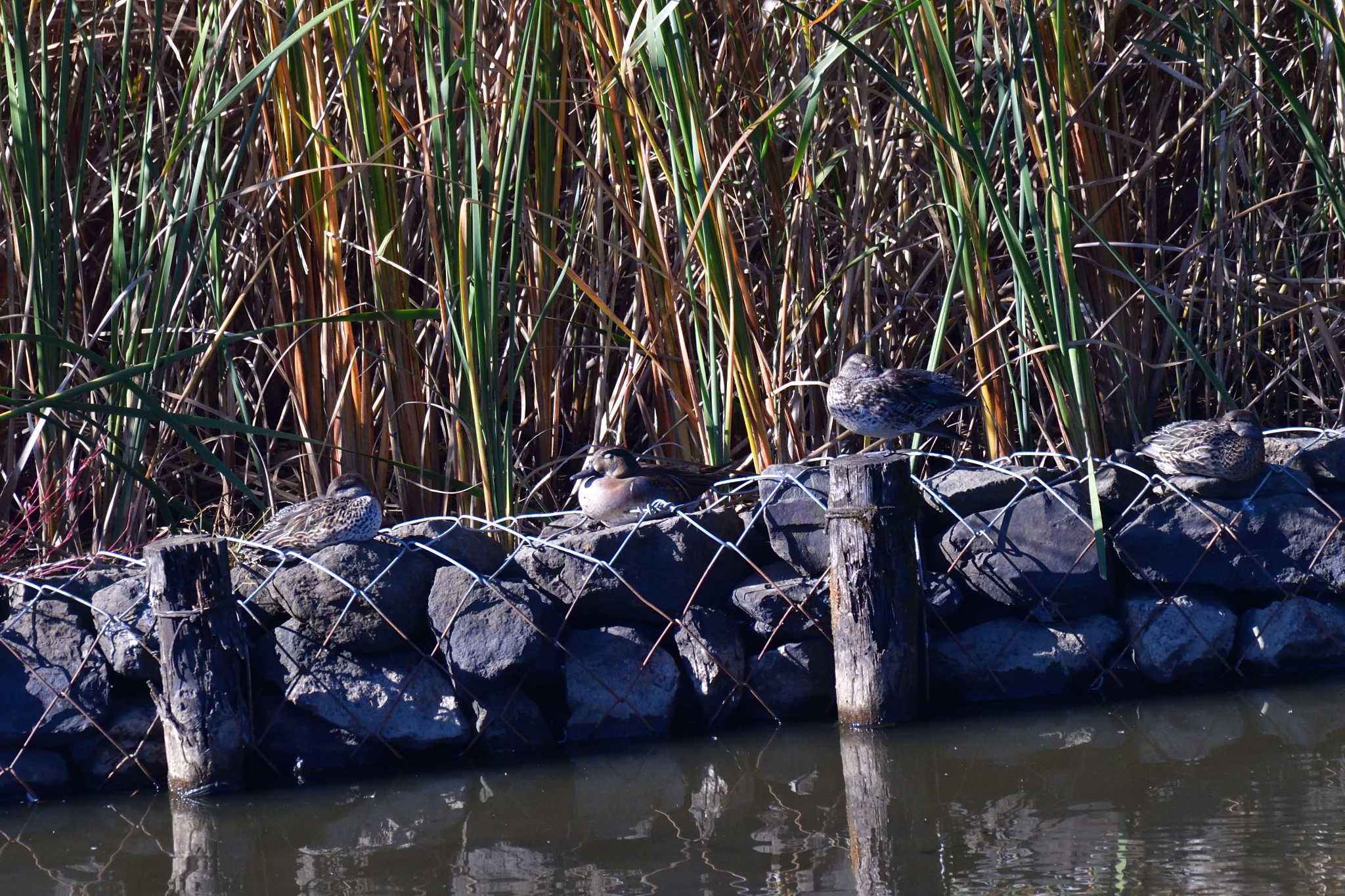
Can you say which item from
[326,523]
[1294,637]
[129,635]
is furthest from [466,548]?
[1294,637]

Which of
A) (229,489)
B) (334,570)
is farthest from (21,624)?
(229,489)

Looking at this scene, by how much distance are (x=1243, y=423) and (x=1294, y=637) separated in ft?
2.22

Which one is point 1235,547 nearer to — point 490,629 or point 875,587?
point 875,587

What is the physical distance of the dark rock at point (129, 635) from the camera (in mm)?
4418

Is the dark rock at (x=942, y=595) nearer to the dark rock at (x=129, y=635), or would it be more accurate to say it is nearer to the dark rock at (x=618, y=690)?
the dark rock at (x=618, y=690)

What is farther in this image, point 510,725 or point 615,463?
point 615,463

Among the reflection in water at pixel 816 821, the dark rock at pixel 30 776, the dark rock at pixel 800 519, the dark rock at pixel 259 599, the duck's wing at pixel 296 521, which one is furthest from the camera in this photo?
the dark rock at pixel 800 519

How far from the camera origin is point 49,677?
4.42m

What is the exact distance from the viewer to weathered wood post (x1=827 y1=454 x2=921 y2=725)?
445 cm

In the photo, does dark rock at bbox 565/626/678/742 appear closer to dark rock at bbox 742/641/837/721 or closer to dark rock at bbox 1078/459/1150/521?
dark rock at bbox 742/641/837/721

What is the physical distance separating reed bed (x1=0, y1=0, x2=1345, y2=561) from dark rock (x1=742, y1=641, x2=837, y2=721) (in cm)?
78

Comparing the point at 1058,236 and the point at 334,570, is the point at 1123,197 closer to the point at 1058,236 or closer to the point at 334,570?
the point at 1058,236

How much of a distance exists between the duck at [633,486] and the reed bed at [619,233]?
0.28m

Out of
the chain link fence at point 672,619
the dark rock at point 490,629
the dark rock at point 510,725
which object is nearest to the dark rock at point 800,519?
the chain link fence at point 672,619
